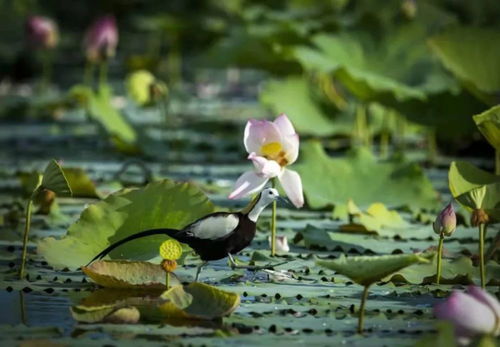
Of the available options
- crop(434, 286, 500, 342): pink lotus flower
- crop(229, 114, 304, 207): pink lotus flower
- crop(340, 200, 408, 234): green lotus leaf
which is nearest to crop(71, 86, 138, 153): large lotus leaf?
crop(340, 200, 408, 234): green lotus leaf

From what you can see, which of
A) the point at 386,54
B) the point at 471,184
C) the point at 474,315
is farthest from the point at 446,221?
the point at 386,54

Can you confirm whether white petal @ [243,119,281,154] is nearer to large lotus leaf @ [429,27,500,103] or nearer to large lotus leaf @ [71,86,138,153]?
large lotus leaf @ [429,27,500,103]

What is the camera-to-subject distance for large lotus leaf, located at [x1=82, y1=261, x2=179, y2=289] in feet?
8.92

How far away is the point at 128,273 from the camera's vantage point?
8.98 ft

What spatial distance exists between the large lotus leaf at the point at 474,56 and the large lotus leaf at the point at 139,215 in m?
1.68

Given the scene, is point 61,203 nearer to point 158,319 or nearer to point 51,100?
point 158,319

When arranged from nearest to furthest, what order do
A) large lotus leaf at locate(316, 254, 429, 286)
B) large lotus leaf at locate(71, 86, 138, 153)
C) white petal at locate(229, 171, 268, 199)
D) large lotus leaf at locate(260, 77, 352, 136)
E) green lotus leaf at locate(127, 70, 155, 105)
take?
large lotus leaf at locate(316, 254, 429, 286) < white petal at locate(229, 171, 268, 199) < large lotus leaf at locate(71, 86, 138, 153) < large lotus leaf at locate(260, 77, 352, 136) < green lotus leaf at locate(127, 70, 155, 105)

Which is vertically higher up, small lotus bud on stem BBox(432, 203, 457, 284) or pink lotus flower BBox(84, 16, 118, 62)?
pink lotus flower BBox(84, 16, 118, 62)

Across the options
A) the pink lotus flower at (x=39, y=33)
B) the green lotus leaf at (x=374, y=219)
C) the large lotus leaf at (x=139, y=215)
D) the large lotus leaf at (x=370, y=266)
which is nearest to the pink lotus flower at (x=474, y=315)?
the large lotus leaf at (x=370, y=266)

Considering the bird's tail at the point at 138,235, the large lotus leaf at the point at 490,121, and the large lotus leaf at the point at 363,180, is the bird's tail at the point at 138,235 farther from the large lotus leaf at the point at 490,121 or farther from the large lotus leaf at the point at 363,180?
the large lotus leaf at the point at 363,180

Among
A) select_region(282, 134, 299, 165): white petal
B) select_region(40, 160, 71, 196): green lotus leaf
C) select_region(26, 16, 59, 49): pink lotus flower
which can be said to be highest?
select_region(26, 16, 59, 49): pink lotus flower

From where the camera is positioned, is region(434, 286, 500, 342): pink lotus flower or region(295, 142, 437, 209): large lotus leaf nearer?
region(434, 286, 500, 342): pink lotus flower

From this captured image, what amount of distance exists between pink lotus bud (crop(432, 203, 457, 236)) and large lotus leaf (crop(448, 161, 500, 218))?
0.03 m

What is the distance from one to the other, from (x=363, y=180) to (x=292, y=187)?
4.07 feet
